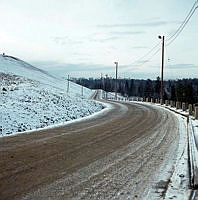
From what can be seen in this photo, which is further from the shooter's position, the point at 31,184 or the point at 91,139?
the point at 91,139

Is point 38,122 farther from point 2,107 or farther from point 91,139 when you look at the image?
point 91,139

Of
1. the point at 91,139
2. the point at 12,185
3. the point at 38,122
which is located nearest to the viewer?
the point at 12,185

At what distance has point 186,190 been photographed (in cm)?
588

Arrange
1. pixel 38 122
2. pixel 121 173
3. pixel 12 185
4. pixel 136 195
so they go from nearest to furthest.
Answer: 1. pixel 136 195
2. pixel 12 185
3. pixel 121 173
4. pixel 38 122

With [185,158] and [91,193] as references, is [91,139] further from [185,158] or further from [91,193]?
[91,193]

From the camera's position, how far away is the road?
18.7 ft

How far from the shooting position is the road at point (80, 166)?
5.70m

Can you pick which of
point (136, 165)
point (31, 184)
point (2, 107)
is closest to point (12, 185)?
point (31, 184)

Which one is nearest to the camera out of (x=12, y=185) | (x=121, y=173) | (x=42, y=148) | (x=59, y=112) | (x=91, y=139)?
(x=12, y=185)

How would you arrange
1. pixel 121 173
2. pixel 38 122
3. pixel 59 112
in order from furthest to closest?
pixel 59 112 → pixel 38 122 → pixel 121 173

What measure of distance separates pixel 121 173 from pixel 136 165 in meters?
0.94

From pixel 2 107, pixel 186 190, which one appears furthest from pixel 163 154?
pixel 2 107

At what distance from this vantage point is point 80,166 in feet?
24.9

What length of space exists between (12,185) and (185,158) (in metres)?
5.07
